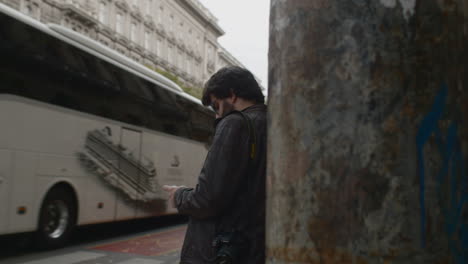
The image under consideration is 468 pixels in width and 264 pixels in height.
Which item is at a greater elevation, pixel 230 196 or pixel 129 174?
pixel 129 174

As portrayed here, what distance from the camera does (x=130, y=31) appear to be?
1847 inches

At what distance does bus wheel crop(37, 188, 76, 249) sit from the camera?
8.27m

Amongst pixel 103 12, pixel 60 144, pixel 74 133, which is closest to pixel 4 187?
pixel 60 144

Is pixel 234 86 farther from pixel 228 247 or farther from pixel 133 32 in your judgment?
pixel 133 32

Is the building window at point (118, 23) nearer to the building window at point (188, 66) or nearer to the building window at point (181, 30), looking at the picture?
the building window at point (181, 30)

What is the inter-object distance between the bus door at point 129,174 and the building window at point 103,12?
1328 inches

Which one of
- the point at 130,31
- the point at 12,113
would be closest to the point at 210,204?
the point at 12,113

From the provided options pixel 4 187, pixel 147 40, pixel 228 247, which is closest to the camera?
pixel 228 247

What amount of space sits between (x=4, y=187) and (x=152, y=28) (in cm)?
4558

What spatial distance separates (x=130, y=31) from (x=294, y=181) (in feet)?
157

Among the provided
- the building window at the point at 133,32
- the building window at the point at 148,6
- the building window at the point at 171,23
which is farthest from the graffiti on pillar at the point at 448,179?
the building window at the point at 171,23

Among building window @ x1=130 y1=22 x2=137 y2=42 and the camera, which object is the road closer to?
the camera

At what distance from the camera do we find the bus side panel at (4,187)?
7.30 meters

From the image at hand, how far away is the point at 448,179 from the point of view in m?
1.11
